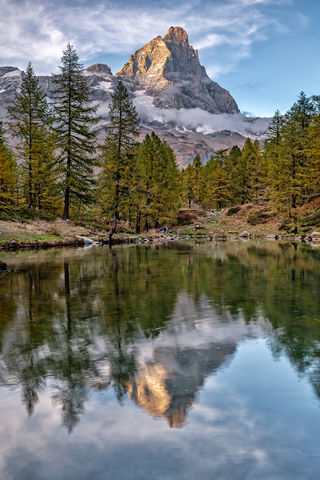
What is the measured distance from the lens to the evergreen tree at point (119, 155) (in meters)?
37.5

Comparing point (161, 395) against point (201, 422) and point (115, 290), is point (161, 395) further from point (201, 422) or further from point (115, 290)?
point (115, 290)

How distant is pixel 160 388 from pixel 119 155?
34652mm

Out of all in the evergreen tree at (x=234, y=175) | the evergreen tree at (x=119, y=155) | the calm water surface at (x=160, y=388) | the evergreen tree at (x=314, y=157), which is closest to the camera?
the calm water surface at (x=160, y=388)

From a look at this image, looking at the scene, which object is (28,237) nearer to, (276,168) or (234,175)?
(276,168)

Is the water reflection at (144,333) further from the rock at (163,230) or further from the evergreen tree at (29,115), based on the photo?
the rock at (163,230)

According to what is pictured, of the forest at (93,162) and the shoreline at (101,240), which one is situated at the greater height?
the forest at (93,162)

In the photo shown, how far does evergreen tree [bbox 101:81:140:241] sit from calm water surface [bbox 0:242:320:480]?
28.0m

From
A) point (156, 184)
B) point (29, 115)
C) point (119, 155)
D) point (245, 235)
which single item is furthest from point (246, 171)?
point (29, 115)

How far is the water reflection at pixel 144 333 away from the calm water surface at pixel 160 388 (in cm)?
3

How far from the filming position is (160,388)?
4.78 m

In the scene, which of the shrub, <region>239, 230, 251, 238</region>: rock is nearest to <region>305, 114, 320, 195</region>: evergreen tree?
<region>239, 230, 251, 238</region>: rock

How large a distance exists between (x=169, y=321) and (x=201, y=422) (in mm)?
4211

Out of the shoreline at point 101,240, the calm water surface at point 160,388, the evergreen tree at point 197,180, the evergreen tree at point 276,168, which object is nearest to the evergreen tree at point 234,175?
the evergreen tree at point 276,168

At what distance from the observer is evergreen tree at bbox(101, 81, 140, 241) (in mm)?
37469
